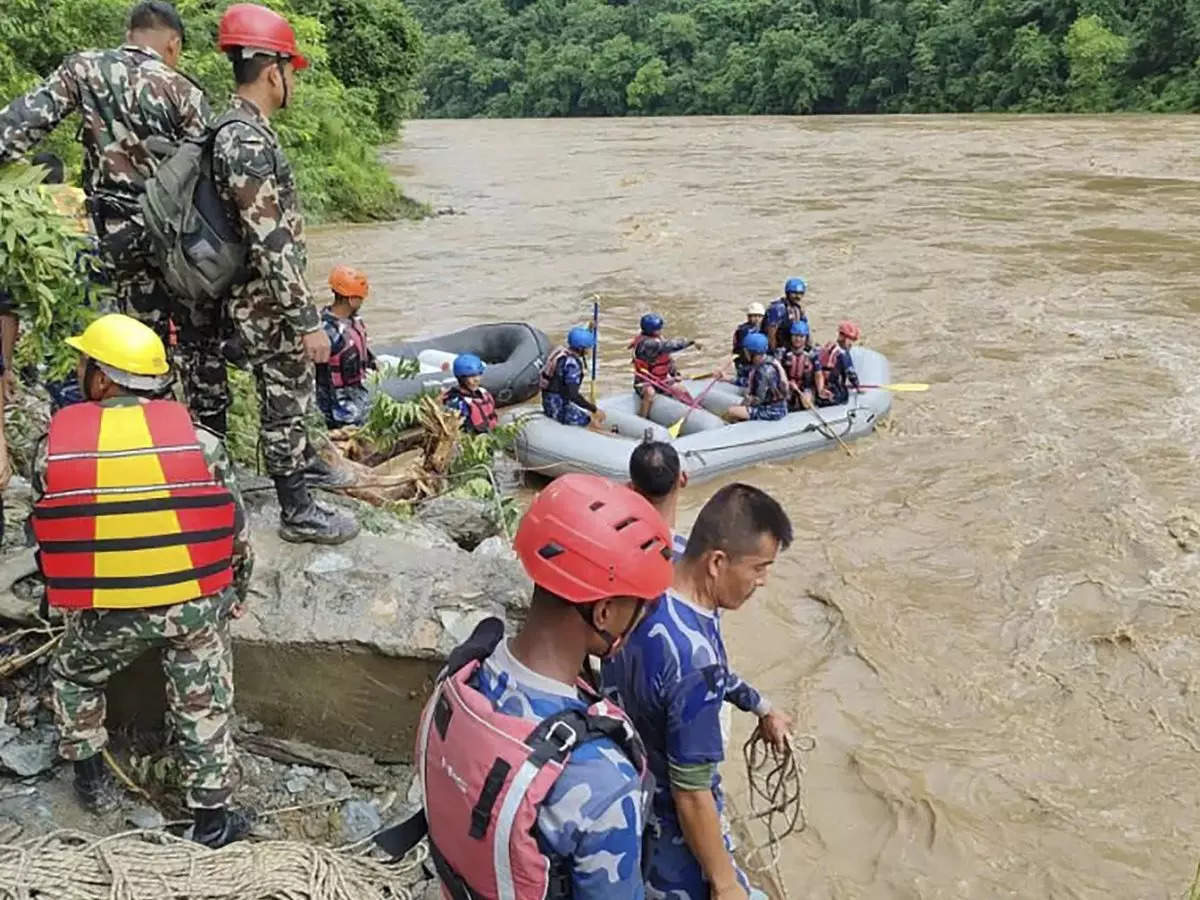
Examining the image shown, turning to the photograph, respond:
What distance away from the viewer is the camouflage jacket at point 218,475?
2512mm

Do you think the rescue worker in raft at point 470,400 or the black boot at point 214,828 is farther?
the rescue worker in raft at point 470,400

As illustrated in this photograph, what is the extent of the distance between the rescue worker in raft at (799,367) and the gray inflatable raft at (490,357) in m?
2.26

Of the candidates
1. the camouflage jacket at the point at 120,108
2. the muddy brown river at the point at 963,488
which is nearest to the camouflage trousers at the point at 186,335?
the camouflage jacket at the point at 120,108

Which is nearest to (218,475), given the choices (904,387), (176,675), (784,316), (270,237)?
(176,675)

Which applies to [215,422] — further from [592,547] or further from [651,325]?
[651,325]

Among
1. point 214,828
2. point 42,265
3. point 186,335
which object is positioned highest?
point 42,265

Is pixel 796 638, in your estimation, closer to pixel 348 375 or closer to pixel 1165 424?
pixel 348 375

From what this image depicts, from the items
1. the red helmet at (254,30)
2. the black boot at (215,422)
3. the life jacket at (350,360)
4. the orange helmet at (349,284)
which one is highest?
the red helmet at (254,30)

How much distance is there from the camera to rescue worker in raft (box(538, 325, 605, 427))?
834cm

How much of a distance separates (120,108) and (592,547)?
8.56ft

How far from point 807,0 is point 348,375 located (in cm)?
5263

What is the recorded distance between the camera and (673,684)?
85.0 inches

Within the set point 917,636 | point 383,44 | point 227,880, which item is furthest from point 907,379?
point 383,44

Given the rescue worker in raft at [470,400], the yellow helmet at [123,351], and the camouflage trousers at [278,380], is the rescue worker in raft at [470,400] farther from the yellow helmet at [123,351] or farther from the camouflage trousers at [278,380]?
the yellow helmet at [123,351]
